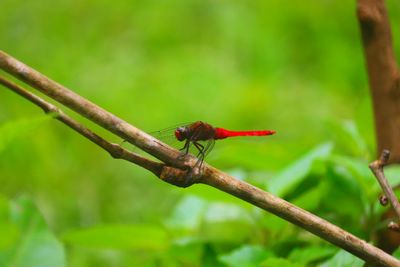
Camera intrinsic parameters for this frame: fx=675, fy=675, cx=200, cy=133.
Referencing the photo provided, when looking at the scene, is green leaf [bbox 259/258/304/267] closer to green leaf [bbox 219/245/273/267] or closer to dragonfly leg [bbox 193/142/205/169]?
green leaf [bbox 219/245/273/267]

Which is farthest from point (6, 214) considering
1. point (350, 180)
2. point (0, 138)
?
point (350, 180)

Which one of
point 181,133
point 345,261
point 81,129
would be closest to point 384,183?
point 345,261

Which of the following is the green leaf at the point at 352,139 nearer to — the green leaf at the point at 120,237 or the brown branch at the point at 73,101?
the green leaf at the point at 120,237

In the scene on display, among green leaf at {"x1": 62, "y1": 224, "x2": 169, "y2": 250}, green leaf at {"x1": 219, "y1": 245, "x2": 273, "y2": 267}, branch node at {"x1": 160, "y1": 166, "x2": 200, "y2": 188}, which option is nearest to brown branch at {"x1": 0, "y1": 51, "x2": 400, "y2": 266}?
branch node at {"x1": 160, "y1": 166, "x2": 200, "y2": 188}

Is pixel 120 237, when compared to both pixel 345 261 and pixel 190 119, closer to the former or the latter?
pixel 345 261

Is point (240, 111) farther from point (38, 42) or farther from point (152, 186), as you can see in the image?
point (38, 42)

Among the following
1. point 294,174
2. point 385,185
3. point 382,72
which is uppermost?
point 382,72

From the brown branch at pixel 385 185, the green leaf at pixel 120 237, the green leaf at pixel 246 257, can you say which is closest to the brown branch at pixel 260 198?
the brown branch at pixel 385 185

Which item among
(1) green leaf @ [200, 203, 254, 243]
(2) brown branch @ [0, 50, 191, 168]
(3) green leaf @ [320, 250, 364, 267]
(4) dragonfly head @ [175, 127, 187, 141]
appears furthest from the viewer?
(1) green leaf @ [200, 203, 254, 243]
